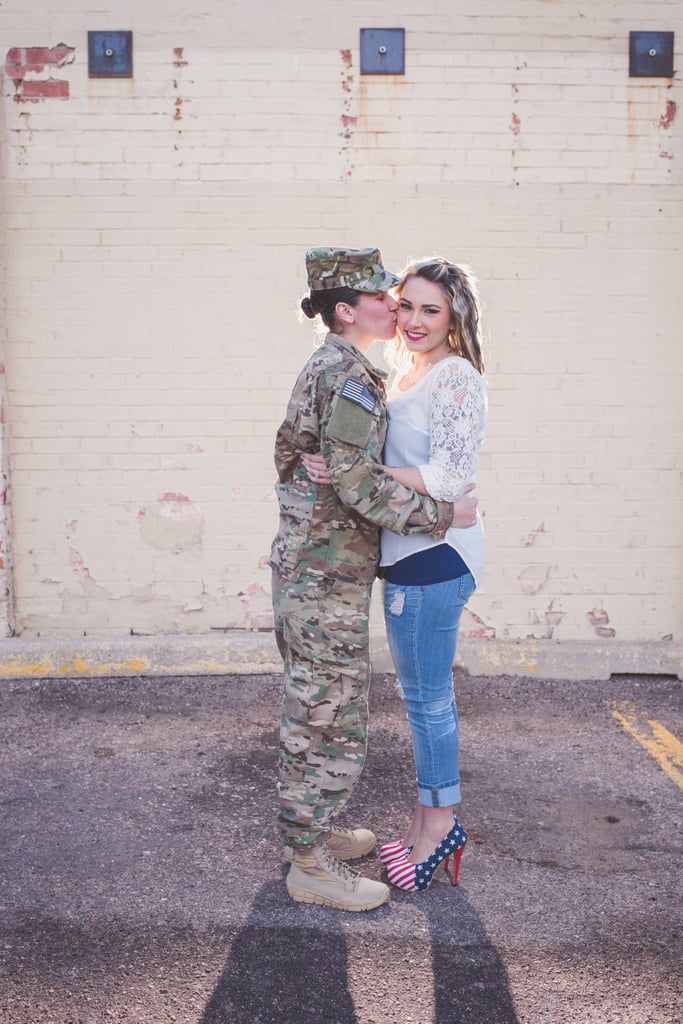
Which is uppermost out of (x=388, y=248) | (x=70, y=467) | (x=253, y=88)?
(x=253, y=88)

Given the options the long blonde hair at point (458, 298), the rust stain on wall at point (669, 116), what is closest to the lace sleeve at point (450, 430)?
the long blonde hair at point (458, 298)

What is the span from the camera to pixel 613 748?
477cm

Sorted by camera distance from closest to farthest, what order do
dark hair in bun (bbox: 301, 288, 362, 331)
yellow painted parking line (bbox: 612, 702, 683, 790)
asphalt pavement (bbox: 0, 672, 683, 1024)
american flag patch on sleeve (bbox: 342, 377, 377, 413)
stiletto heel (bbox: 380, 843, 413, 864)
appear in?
Result: asphalt pavement (bbox: 0, 672, 683, 1024) < american flag patch on sleeve (bbox: 342, 377, 377, 413) < dark hair in bun (bbox: 301, 288, 362, 331) < stiletto heel (bbox: 380, 843, 413, 864) < yellow painted parking line (bbox: 612, 702, 683, 790)

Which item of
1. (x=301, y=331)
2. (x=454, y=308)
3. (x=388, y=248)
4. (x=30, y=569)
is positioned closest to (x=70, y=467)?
(x=30, y=569)

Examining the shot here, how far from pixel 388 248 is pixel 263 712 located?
281 cm

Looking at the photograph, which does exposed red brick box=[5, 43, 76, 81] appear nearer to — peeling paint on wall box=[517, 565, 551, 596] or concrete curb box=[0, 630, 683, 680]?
concrete curb box=[0, 630, 683, 680]

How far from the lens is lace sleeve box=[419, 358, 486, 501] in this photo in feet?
10.0

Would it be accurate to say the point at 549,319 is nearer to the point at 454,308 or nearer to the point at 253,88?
the point at 253,88

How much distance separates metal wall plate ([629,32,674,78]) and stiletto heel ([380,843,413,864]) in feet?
15.3

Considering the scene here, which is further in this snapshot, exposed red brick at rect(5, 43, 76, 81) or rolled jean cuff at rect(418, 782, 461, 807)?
exposed red brick at rect(5, 43, 76, 81)

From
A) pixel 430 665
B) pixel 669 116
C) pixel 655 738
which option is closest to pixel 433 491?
pixel 430 665

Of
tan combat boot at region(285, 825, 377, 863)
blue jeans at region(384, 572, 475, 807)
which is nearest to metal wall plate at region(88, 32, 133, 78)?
blue jeans at region(384, 572, 475, 807)

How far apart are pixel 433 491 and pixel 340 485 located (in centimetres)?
30

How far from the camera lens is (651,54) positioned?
19.0 feet
